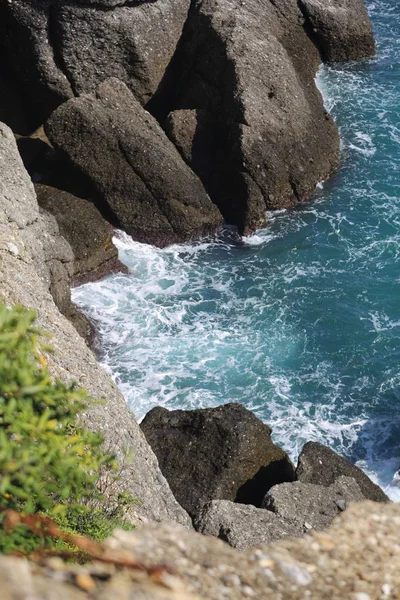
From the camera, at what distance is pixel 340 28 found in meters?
33.1

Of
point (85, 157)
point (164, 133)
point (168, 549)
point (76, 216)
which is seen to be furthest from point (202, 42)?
point (168, 549)

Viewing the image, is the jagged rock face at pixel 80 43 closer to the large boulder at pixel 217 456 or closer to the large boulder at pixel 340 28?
the large boulder at pixel 340 28

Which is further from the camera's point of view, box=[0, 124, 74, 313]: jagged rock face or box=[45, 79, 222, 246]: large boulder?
box=[45, 79, 222, 246]: large boulder

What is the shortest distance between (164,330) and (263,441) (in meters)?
6.30

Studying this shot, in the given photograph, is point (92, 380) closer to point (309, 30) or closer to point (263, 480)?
point (263, 480)

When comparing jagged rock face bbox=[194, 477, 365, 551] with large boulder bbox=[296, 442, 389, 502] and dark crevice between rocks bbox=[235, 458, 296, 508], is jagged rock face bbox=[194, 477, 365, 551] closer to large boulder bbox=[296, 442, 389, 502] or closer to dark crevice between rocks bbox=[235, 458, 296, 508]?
large boulder bbox=[296, 442, 389, 502]

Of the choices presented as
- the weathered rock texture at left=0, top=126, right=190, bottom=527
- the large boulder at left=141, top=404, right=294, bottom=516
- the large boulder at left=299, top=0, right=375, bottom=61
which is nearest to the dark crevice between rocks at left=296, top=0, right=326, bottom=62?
the large boulder at left=299, top=0, right=375, bottom=61

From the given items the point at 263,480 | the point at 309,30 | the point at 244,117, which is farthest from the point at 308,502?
the point at 309,30

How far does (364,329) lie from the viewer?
2186cm

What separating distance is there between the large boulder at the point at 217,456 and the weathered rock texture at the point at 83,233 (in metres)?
7.16

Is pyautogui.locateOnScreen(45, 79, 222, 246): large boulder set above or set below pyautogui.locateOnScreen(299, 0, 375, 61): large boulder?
below

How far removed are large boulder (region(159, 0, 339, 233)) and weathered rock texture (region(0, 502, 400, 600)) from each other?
18.0 meters

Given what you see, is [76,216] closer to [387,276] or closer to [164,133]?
[164,133]

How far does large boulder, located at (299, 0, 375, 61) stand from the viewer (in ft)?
106
